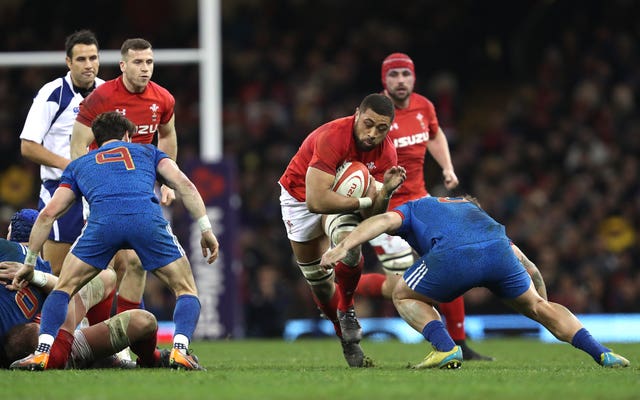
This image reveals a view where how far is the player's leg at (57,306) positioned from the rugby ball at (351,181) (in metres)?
1.81

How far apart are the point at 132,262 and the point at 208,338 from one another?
535 cm

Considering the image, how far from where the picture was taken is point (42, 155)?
8.80m

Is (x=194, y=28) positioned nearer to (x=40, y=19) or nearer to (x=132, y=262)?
(x=40, y=19)

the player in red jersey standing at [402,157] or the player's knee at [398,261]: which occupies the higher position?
the player in red jersey standing at [402,157]

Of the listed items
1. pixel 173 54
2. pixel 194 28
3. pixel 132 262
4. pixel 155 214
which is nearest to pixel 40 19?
pixel 194 28

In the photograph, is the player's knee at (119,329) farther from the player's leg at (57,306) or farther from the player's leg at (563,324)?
the player's leg at (563,324)

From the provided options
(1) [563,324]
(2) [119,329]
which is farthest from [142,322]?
(1) [563,324]

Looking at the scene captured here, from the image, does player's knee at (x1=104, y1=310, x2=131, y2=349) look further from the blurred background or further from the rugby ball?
the blurred background

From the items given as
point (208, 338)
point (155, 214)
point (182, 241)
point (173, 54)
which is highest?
point (173, 54)

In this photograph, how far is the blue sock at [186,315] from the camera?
7.30m

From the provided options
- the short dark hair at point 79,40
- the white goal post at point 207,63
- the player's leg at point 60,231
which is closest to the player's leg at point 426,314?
the player's leg at point 60,231

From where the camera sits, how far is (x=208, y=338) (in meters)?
13.9

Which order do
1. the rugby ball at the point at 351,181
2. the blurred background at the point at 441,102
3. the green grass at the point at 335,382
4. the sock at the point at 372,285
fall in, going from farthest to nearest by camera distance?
the blurred background at the point at 441,102
the sock at the point at 372,285
the rugby ball at the point at 351,181
the green grass at the point at 335,382

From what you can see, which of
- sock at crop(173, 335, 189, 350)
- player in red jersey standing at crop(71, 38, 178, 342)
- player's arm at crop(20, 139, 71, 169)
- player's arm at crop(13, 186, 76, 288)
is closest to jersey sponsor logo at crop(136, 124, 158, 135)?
player in red jersey standing at crop(71, 38, 178, 342)
